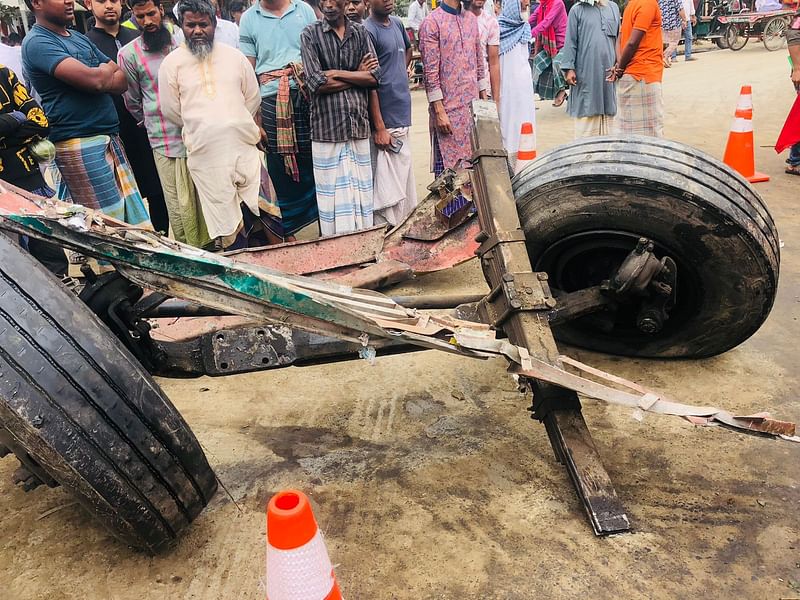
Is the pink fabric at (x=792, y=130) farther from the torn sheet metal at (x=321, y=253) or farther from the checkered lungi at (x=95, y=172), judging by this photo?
the checkered lungi at (x=95, y=172)

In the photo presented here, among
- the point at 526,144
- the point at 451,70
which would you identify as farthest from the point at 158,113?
the point at 526,144

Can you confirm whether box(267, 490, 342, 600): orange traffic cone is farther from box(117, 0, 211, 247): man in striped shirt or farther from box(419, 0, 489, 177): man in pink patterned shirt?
box(419, 0, 489, 177): man in pink patterned shirt

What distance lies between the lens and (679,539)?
205cm

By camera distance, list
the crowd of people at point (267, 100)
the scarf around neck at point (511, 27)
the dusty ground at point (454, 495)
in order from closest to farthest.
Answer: the dusty ground at point (454, 495), the crowd of people at point (267, 100), the scarf around neck at point (511, 27)

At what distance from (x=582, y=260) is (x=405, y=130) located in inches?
91.1

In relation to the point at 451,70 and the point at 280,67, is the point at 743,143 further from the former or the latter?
the point at 280,67

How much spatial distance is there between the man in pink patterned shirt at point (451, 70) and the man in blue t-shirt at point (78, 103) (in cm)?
225

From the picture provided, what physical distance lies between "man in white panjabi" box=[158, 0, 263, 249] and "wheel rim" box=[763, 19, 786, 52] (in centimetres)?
1892

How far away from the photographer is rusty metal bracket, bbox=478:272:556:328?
2.23 meters

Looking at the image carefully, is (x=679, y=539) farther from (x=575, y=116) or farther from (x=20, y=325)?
(x=575, y=116)

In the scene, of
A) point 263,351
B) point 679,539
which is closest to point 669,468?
point 679,539

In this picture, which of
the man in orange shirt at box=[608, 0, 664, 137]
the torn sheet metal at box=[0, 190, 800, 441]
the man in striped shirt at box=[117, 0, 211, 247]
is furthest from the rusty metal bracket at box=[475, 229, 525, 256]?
the man in orange shirt at box=[608, 0, 664, 137]

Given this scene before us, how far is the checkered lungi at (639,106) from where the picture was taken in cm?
546

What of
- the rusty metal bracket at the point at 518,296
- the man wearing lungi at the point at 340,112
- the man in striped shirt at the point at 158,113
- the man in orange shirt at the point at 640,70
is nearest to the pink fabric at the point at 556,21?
the man in orange shirt at the point at 640,70
